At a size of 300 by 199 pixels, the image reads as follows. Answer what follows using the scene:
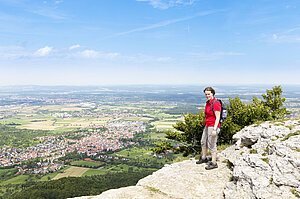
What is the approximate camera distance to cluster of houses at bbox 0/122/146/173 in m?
81.4

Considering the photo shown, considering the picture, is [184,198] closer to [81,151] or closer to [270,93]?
[270,93]

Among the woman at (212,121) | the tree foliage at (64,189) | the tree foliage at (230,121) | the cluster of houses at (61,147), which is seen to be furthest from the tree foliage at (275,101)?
the cluster of houses at (61,147)

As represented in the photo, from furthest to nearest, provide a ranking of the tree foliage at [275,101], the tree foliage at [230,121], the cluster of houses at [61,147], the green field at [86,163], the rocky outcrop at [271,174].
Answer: the cluster of houses at [61,147] → the green field at [86,163] → the tree foliage at [275,101] → the tree foliage at [230,121] → the rocky outcrop at [271,174]

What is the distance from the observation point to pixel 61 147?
99.5 metres

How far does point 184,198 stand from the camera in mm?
6598

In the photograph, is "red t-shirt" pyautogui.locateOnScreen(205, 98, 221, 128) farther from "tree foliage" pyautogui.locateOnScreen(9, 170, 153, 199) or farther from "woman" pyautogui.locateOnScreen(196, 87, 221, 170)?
"tree foliage" pyautogui.locateOnScreen(9, 170, 153, 199)

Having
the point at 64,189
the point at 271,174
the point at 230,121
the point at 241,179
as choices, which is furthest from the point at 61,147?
the point at 271,174

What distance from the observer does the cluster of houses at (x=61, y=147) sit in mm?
81438

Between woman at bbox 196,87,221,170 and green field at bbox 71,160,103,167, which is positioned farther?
green field at bbox 71,160,103,167

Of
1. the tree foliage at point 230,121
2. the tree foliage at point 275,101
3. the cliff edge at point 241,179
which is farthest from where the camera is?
the tree foliage at point 275,101

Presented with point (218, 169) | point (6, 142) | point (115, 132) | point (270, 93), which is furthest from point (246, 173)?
point (6, 142)

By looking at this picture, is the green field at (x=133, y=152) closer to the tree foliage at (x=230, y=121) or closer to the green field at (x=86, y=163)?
the green field at (x=86, y=163)

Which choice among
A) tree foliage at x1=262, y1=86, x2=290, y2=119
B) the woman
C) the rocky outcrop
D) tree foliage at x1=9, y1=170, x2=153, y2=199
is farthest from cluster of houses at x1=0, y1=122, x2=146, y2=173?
the rocky outcrop

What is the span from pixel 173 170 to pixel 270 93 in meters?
23.6
